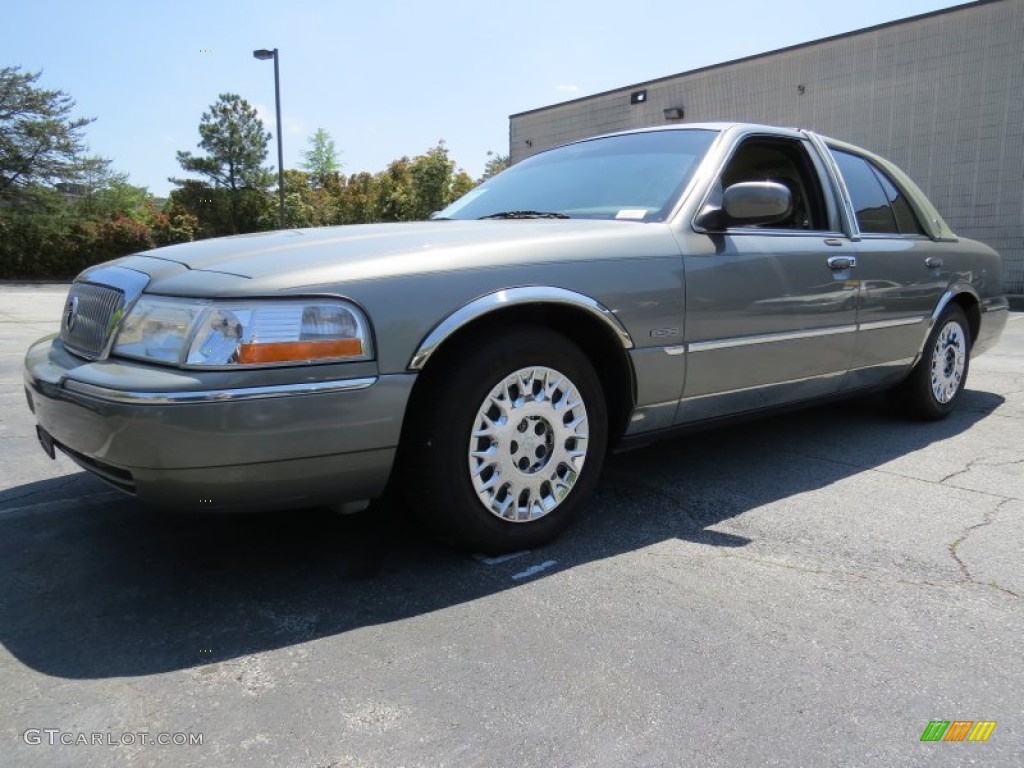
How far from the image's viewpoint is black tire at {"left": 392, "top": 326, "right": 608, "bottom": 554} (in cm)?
260

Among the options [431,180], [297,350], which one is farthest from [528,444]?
[431,180]

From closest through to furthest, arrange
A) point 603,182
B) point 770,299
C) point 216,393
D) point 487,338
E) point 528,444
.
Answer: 1. point 216,393
2. point 487,338
3. point 528,444
4. point 770,299
5. point 603,182

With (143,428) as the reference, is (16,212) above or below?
above

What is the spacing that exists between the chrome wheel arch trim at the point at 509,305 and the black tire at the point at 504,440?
4.9 inches

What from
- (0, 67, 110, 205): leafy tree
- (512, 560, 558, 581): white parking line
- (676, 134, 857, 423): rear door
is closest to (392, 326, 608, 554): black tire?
(512, 560, 558, 581): white parking line

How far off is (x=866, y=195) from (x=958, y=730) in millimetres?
3323

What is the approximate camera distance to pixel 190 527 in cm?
310

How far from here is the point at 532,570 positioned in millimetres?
2770

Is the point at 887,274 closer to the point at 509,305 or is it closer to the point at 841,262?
the point at 841,262

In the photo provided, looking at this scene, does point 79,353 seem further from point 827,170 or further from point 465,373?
point 827,170

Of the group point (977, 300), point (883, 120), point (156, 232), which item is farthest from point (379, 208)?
point (977, 300)

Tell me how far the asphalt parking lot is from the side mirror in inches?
48.0

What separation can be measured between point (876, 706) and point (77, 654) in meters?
2.11

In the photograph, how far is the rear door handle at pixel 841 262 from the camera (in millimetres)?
3893
